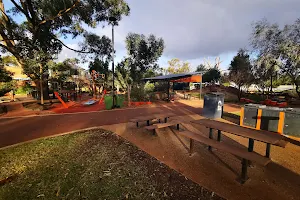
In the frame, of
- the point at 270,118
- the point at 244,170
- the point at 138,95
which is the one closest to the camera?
the point at 244,170

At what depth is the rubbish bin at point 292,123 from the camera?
14.5 ft

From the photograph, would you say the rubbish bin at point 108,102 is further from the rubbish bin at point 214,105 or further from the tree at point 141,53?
the tree at point 141,53

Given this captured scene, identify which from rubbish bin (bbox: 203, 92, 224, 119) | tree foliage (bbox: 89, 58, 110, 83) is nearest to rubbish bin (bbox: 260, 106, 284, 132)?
rubbish bin (bbox: 203, 92, 224, 119)

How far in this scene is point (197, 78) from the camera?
14.8 meters

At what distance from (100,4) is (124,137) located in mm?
10397

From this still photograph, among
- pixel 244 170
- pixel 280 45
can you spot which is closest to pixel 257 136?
pixel 244 170

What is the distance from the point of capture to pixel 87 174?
109 inches

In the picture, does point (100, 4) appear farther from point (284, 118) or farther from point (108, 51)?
point (284, 118)

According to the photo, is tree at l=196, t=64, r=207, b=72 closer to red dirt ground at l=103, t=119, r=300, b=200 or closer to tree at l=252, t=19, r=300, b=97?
tree at l=252, t=19, r=300, b=97

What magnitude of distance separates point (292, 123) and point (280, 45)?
8597mm

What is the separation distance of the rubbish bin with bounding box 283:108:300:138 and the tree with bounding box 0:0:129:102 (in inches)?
433

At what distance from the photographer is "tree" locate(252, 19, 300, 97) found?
1000 centimetres

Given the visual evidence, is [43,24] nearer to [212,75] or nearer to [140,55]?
[140,55]

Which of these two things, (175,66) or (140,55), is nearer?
(140,55)
